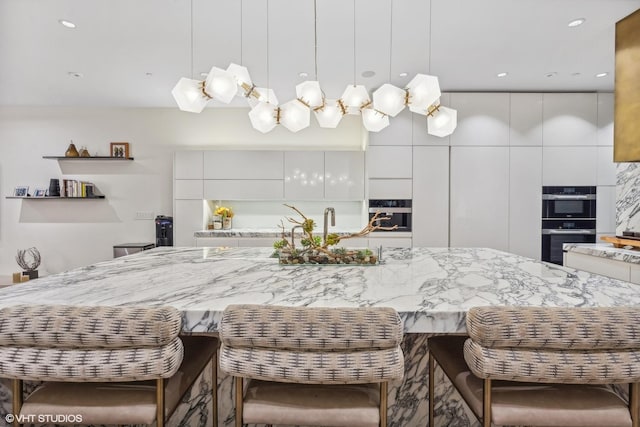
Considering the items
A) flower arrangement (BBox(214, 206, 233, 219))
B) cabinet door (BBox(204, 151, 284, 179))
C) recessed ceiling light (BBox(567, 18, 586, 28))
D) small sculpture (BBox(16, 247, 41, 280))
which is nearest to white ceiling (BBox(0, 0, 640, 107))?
recessed ceiling light (BBox(567, 18, 586, 28))

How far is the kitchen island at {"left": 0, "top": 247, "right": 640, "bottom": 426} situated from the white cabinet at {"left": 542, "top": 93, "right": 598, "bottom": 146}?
2.73 meters

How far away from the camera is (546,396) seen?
1.01 meters

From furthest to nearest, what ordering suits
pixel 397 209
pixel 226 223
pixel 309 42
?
1. pixel 226 223
2. pixel 397 209
3. pixel 309 42

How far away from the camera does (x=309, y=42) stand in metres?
2.74

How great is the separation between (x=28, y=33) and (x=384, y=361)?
12.0 ft

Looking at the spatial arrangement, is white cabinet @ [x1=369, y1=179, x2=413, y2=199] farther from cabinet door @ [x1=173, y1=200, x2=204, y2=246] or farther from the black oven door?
cabinet door @ [x1=173, y1=200, x2=204, y2=246]

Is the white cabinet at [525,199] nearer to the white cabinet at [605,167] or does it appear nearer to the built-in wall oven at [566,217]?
the built-in wall oven at [566,217]

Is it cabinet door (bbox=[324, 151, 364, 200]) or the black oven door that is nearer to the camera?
the black oven door

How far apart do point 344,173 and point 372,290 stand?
3.12m

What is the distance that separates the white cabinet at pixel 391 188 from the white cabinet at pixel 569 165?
5.41 feet

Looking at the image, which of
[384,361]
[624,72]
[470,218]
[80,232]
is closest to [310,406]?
[384,361]

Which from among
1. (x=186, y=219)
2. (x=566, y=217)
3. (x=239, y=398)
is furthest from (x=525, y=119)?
(x=186, y=219)

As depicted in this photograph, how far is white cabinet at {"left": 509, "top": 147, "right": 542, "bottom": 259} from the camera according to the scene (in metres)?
3.89

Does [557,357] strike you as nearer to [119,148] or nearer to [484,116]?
[484,116]
